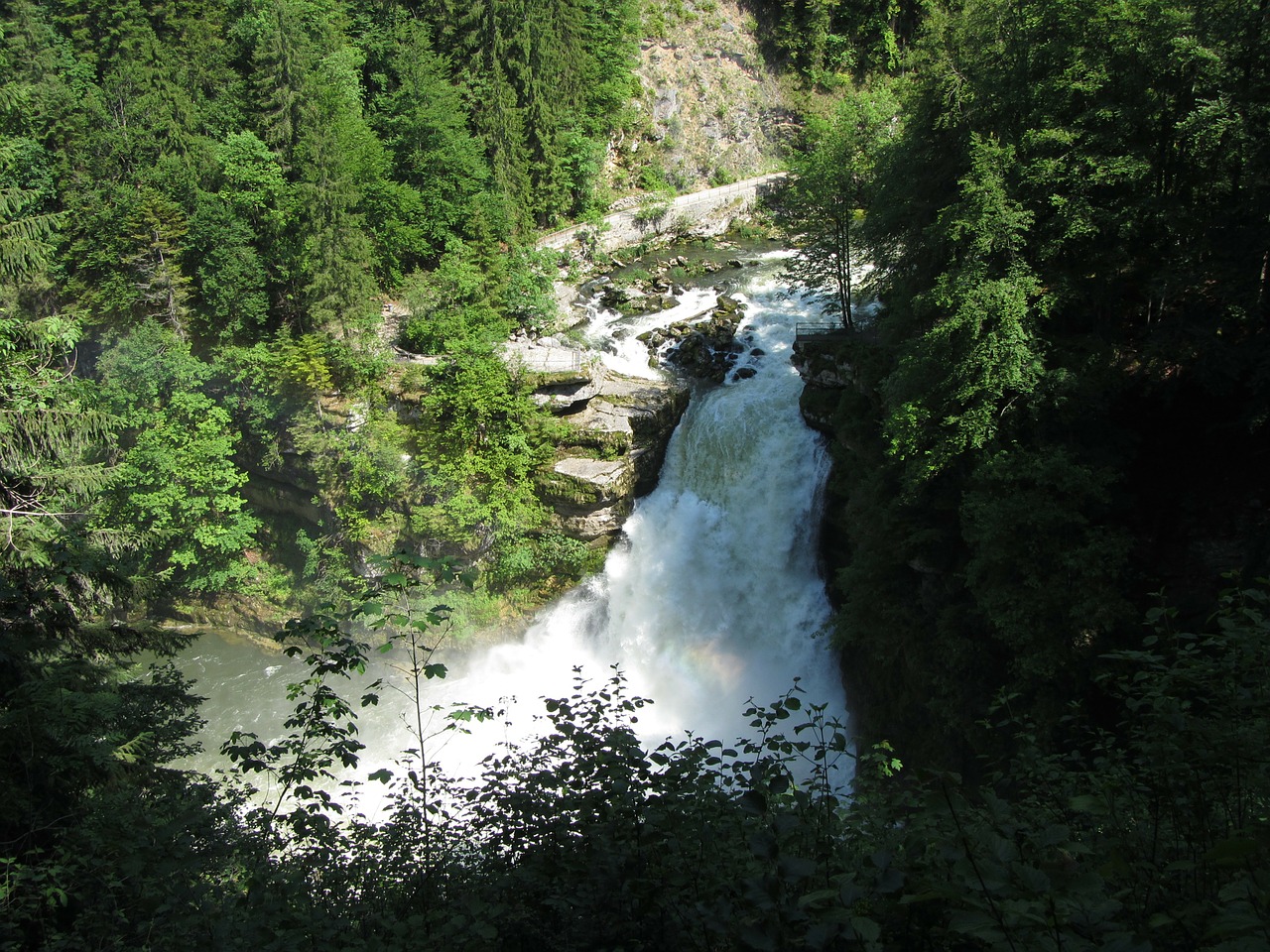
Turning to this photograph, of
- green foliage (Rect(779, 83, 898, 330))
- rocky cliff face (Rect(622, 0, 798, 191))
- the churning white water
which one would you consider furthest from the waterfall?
rocky cliff face (Rect(622, 0, 798, 191))

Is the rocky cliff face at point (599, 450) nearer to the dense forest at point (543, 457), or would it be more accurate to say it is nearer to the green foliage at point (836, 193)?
the dense forest at point (543, 457)

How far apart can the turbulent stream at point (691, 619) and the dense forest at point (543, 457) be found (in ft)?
5.15

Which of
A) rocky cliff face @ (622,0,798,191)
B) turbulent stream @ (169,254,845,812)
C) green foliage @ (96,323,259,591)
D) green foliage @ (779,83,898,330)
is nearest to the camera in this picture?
turbulent stream @ (169,254,845,812)

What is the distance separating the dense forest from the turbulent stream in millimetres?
1571

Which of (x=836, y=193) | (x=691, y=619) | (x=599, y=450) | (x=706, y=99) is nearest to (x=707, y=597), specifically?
(x=691, y=619)

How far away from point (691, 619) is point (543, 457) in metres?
5.96

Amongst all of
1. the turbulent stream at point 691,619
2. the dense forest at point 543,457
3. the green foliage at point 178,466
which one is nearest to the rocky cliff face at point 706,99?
the dense forest at point 543,457

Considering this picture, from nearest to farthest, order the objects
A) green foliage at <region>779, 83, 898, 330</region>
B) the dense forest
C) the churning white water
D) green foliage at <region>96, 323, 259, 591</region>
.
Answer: the dense forest < the churning white water < green foliage at <region>779, 83, 898, 330</region> < green foliage at <region>96, 323, 259, 591</region>

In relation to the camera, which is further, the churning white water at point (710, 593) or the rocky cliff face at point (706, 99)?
the rocky cliff face at point (706, 99)

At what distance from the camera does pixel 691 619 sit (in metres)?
21.3

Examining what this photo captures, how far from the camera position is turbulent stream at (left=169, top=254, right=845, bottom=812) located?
1989 cm

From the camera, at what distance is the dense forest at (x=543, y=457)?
486cm

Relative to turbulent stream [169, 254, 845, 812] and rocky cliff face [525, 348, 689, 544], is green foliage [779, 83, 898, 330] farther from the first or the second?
rocky cliff face [525, 348, 689, 544]

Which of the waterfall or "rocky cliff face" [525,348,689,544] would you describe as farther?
"rocky cliff face" [525,348,689,544]
